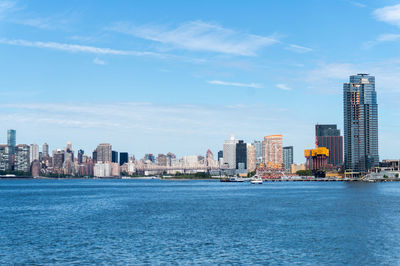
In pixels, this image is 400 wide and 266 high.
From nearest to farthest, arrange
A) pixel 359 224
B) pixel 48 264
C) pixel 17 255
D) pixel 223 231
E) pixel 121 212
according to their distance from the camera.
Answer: pixel 48 264 → pixel 17 255 → pixel 223 231 → pixel 359 224 → pixel 121 212

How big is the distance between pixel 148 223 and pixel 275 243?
23822 mm

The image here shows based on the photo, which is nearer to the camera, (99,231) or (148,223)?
(99,231)

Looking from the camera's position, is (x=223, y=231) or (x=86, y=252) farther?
(x=223, y=231)

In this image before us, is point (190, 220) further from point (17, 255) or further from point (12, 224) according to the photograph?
point (17, 255)

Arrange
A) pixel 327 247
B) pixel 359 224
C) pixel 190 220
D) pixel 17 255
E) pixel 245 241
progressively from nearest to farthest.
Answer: pixel 17 255 → pixel 327 247 → pixel 245 241 → pixel 359 224 → pixel 190 220

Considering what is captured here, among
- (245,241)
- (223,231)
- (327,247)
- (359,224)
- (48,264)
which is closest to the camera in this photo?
(48,264)

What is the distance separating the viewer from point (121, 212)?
9012cm

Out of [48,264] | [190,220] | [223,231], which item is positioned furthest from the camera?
[190,220]

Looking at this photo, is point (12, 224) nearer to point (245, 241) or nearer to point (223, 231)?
point (223, 231)

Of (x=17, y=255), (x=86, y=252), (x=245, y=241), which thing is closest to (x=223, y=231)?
(x=245, y=241)

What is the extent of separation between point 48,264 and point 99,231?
20.2 meters

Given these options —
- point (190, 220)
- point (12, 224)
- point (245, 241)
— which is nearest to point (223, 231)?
point (245, 241)

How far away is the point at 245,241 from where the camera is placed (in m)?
55.2

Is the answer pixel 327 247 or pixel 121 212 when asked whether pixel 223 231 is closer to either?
pixel 327 247
